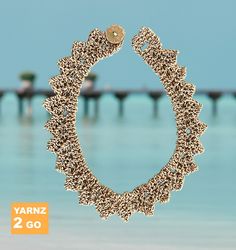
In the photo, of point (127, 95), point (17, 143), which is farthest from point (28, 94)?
point (17, 143)

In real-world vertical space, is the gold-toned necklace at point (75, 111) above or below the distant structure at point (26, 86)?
below

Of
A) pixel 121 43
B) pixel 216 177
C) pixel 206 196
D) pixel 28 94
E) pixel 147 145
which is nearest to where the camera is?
pixel 121 43

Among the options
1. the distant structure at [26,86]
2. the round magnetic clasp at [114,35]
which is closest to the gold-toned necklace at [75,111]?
the round magnetic clasp at [114,35]

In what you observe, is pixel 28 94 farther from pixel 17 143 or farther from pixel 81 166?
pixel 81 166

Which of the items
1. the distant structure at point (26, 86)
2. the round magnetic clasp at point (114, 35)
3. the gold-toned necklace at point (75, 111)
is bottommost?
the gold-toned necklace at point (75, 111)

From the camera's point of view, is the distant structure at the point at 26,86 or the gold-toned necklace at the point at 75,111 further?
the distant structure at the point at 26,86

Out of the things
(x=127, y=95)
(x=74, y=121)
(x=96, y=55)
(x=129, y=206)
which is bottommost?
(x=129, y=206)

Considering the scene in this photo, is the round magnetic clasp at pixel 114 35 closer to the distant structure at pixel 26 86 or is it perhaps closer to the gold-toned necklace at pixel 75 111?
the gold-toned necklace at pixel 75 111

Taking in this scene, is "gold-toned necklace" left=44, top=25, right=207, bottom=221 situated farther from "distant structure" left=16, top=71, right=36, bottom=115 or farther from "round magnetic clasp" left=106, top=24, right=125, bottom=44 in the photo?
"distant structure" left=16, top=71, right=36, bottom=115

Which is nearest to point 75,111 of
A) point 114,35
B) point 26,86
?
point 114,35
